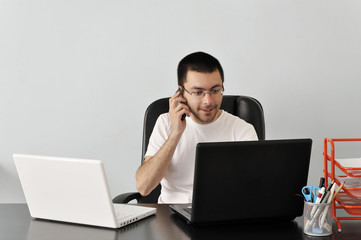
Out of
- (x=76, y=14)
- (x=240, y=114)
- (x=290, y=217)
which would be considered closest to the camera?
(x=290, y=217)

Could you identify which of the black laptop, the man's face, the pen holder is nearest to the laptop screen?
the black laptop

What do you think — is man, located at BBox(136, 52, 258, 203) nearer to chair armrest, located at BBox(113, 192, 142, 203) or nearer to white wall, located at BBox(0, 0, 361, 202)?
chair armrest, located at BBox(113, 192, 142, 203)

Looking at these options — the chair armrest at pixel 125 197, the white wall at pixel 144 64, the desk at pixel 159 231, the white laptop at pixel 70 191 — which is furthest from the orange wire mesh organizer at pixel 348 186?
the white wall at pixel 144 64

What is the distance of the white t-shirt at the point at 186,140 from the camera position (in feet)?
7.69

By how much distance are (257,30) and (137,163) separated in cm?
106

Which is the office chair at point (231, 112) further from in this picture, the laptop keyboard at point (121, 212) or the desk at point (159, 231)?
the desk at point (159, 231)

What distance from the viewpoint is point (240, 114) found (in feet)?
8.20

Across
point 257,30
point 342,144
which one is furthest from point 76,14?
point 342,144

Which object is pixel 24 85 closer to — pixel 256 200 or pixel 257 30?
pixel 257 30

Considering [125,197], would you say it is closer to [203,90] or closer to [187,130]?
[187,130]

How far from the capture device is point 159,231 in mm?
1606

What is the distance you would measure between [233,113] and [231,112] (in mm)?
11

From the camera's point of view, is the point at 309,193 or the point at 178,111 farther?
the point at 178,111

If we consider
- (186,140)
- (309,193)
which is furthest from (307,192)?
(186,140)
